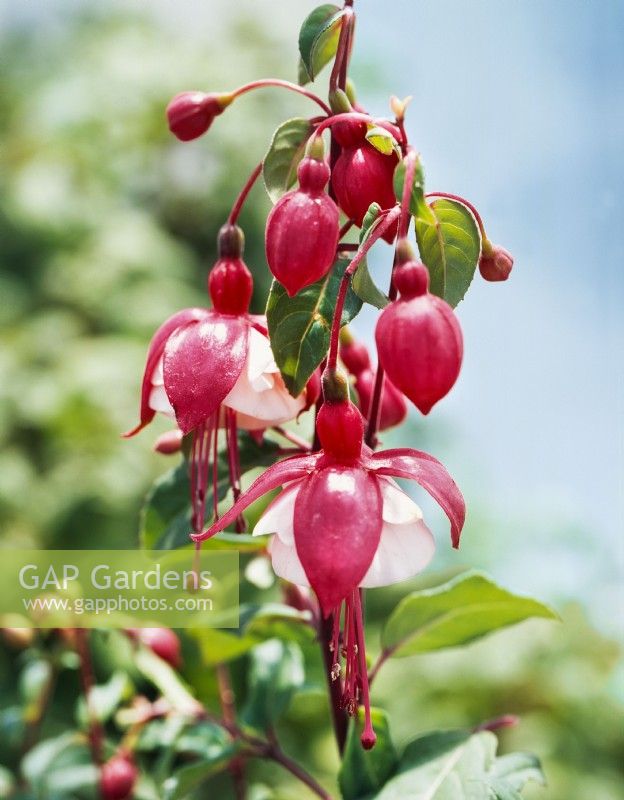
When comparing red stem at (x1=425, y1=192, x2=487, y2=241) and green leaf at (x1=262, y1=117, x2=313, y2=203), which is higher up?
green leaf at (x1=262, y1=117, x2=313, y2=203)

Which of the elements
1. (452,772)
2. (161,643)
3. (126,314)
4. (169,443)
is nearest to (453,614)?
(452,772)

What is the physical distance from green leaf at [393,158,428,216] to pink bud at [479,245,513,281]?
0.26 ft

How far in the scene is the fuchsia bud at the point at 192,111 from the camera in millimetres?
486

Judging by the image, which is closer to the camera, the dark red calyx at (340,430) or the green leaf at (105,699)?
the dark red calyx at (340,430)

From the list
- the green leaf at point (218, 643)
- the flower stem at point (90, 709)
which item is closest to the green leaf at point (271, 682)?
the green leaf at point (218, 643)

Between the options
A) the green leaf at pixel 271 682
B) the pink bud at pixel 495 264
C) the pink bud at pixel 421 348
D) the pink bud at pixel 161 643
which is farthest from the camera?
the pink bud at pixel 161 643

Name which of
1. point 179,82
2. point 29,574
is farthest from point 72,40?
point 29,574

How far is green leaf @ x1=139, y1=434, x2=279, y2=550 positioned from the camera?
561mm

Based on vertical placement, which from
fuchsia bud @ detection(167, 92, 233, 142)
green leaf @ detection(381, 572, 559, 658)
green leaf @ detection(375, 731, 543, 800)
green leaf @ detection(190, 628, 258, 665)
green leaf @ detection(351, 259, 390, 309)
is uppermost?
fuchsia bud @ detection(167, 92, 233, 142)

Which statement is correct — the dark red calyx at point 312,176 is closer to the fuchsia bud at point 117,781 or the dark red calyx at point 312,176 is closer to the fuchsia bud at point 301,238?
the fuchsia bud at point 301,238

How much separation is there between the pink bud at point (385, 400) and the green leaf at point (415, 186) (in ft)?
0.59

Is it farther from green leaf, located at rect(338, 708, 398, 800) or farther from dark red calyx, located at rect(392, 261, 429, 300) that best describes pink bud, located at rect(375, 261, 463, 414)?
green leaf, located at rect(338, 708, 398, 800)

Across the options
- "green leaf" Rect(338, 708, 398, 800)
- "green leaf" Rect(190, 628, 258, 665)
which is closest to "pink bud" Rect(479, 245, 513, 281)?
"green leaf" Rect(338, 708, 398, 800)

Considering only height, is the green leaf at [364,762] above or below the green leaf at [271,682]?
above
